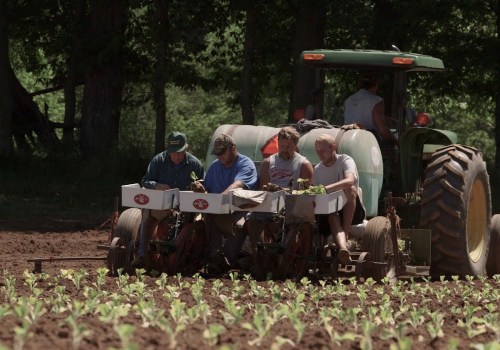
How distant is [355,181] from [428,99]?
16.1 meters

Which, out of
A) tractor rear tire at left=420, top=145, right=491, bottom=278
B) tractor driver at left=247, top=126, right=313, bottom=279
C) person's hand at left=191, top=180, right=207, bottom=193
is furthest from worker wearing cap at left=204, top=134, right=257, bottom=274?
tractor rear tire at left=420, top=145, right=491, bottom=278

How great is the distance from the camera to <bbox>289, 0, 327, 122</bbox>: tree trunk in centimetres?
2402

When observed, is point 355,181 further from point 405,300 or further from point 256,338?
point 256,338

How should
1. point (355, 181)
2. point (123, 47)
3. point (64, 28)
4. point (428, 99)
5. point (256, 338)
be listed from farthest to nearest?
point (428, 99)
point (64, 28)
point (123, 47)
point (355, 181)
point (256, 338)

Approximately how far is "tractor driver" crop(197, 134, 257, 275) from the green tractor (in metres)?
0.85

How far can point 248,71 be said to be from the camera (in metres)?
25.1

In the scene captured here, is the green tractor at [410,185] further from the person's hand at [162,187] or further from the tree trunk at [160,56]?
the tree trunk at [160,56]

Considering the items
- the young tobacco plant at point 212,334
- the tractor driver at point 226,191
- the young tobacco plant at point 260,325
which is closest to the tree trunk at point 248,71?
the tractor driver at point 226,191

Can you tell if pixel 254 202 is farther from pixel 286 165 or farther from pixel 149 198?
pixel 149 198

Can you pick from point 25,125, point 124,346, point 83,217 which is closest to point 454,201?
point 124,346

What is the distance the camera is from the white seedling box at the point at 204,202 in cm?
Result: 1255

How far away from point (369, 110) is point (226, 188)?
6.11 feet

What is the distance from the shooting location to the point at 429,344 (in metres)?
8.12

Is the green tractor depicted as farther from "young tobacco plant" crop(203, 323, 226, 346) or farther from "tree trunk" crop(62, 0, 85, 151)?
"tree trunk" crop(62, 0, 85, 151)
